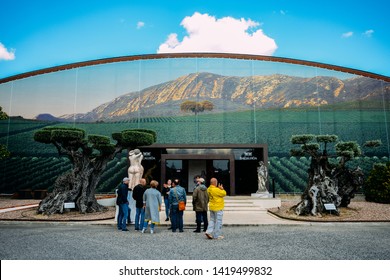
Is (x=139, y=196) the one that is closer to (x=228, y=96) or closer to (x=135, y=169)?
(x=135, y=169)

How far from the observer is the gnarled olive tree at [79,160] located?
11727 mm

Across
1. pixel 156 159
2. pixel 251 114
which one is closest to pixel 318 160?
pixel 251 114

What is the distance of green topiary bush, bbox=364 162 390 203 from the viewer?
54.2ft

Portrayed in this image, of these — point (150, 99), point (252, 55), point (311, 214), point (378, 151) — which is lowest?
point (311, 214)

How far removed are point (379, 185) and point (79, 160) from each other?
1730cm

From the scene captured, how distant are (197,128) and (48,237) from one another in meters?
15.6

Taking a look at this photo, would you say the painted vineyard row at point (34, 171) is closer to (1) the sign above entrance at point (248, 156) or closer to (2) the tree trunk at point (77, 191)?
(2) the tree trunk at point (77, 191)

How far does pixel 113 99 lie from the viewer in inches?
897

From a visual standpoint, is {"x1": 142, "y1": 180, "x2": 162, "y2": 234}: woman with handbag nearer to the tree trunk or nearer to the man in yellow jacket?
the man in yellow jacket

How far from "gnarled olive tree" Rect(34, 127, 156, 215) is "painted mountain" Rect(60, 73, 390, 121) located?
377 inches

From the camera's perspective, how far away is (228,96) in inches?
886

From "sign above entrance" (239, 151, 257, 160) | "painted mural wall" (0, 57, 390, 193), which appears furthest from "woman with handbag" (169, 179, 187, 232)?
"painted mural wall" (0, 57, 390, 193)

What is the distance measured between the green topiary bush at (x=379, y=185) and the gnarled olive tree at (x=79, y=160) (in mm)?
14113

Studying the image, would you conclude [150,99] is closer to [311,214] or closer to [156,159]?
[156,159]
